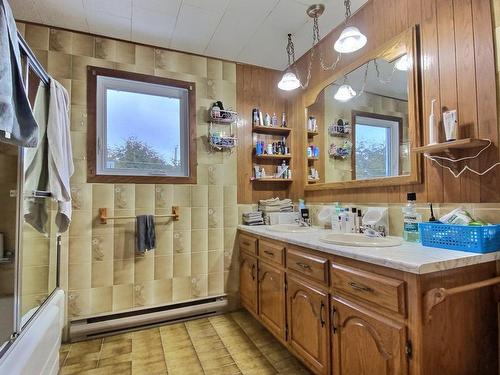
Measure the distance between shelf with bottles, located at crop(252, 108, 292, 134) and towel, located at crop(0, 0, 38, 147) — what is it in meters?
1.89

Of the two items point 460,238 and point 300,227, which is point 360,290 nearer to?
point 460,238

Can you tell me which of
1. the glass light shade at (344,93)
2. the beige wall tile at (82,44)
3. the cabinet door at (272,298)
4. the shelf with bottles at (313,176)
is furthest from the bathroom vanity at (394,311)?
the beige wall tile at (82,44)

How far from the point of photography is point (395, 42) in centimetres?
170

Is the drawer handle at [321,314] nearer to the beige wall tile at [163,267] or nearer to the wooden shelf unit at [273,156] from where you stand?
the beige wall tile at [163,267]

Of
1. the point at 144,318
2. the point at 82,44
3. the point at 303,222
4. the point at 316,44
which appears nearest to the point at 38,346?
the point at 144,318

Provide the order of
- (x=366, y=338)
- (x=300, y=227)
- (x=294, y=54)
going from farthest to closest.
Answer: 1. (x=294, y=54)
2. (x=300, y=227)
3. (x=366, y=338)

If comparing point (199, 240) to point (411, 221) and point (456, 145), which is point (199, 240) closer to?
point (411, 221)

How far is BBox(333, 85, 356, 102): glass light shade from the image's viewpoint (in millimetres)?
2076

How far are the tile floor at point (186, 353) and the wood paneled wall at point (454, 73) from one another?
4.39 ft

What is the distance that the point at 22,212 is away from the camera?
1.41 metres

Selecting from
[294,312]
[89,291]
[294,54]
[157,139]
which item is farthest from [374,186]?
[89,291]

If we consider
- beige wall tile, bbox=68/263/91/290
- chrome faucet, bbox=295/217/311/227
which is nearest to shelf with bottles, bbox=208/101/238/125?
chrome faucet, bbox=295/217/311/227

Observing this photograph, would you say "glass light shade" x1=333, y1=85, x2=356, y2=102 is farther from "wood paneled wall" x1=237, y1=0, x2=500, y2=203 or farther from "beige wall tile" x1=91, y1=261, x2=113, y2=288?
"beige wall tile" x1=91, y1=261, x2=113, y2=288

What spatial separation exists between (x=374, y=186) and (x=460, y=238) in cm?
71
